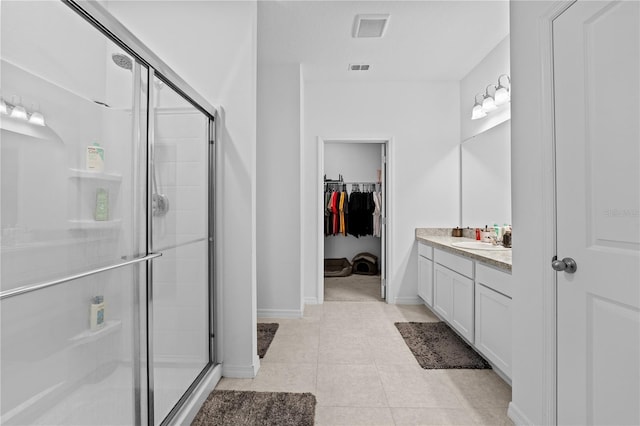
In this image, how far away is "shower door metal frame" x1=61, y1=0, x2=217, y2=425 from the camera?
44.1 inches

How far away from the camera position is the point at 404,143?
13.3ft

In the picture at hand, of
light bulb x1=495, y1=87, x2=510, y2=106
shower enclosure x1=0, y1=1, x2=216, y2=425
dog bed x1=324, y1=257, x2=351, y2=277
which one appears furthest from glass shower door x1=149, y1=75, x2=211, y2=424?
dog bed x1=324, y1=257, x2=351, y2=277

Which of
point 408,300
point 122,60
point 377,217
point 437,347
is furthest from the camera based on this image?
point 377,217

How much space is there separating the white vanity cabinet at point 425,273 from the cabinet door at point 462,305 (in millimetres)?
589

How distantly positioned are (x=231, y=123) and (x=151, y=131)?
833mm

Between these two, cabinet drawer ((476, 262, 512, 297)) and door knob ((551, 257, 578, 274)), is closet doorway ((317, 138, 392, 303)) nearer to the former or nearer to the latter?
cabinet drawer ((476, 262, 512, 297))

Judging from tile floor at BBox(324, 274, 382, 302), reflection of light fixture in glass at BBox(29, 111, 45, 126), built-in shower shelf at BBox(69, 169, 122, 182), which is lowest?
tile floor at BBox(324, 274, 382, 302)

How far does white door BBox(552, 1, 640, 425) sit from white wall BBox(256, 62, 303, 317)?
2.46 metres

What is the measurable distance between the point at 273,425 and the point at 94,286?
113 centimetres

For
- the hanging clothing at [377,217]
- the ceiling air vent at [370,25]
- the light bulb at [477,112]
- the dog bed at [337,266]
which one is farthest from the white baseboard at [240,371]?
the hanging clothing at [377,217]

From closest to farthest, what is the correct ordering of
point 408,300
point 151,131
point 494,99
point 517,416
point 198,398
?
1. point 151,131
2. point 517,416
3. point 198,398
4. point 494,99
5. point 408,300

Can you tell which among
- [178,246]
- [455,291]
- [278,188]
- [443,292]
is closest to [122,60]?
[178,246]

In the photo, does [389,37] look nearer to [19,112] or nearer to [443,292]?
[443,292]

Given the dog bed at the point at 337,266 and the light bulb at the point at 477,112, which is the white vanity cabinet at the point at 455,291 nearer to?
the light bulb at the point at 477,112
